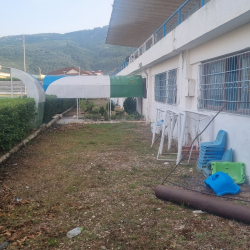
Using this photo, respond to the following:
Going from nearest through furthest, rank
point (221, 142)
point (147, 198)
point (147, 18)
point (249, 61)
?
point (147, 198), point (249, 61), point (221, 142), point (147, 18)

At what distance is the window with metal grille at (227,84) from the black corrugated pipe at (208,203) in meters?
1.97

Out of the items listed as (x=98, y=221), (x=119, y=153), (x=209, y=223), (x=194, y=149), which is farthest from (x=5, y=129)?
(x=209, y=223)

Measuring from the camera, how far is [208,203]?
158 inches

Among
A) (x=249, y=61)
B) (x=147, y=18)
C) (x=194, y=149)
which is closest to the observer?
(x=249, y=61)

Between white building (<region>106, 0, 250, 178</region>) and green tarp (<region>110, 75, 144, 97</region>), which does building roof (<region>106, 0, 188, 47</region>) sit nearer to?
white building (<region>106, 0, 250, 178</region>)

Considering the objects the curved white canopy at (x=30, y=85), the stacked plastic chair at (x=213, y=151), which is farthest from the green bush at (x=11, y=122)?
the stacked plastic chair at (x=213, y=151)

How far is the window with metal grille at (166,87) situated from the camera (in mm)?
10273

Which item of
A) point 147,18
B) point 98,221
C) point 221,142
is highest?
point 147,18

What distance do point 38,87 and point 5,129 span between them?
Result: 18.5 feet

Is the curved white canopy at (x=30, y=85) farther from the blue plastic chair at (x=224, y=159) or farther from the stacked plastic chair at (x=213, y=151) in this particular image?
the blue plastic chair at (x=224, y=159)

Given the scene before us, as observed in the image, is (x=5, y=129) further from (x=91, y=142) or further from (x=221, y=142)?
(x=221, y=142)

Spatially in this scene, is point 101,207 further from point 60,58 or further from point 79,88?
point 60,58

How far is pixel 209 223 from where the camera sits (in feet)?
12.4

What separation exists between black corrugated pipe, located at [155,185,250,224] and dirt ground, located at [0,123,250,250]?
9cm
